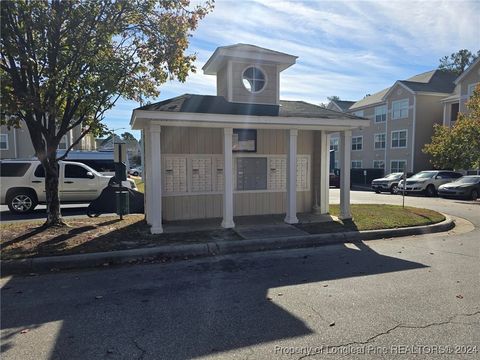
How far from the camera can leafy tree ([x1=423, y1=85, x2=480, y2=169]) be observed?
727 inches

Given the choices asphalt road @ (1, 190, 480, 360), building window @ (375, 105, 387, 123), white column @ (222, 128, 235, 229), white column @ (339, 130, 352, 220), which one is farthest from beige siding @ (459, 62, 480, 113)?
asphalt road @ (1, 190, 480, 360)

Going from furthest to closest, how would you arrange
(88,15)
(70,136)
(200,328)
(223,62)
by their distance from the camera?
Result: (70,136), (223,62), (88,15), (200,328)

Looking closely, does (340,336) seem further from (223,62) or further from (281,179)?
(223,62)

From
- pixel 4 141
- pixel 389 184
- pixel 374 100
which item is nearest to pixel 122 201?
pixel 389 184

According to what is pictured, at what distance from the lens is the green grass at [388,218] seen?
29.2 feet

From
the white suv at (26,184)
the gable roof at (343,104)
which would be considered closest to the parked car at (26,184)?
A: the white suv at (26,184)

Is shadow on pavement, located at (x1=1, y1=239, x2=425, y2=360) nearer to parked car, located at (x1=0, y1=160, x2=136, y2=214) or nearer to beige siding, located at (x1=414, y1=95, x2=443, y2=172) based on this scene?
parked car, located at (x1=0, y1=160, x2=136, y2=214)

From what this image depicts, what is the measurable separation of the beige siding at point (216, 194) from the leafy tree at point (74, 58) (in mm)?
1677

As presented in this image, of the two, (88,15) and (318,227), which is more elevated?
(88,15)

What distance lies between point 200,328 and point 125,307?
1.13 meters

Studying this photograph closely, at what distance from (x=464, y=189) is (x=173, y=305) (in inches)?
748

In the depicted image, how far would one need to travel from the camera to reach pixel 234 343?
3369 millimetres

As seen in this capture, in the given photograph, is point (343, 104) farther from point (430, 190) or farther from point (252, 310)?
point (252, 310)

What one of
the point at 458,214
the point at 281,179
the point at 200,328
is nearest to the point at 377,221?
the point at 281,179
